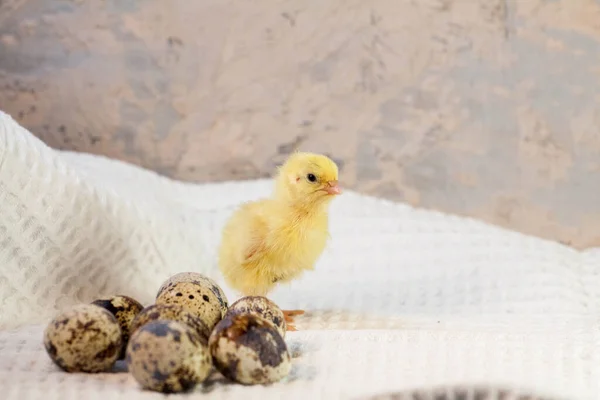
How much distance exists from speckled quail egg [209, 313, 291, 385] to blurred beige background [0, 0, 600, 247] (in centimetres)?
99

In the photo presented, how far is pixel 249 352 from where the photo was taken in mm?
780

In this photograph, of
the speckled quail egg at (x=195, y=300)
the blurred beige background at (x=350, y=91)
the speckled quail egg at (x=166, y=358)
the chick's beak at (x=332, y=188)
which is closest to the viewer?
the speckled quail egg at (x=166, y=358)

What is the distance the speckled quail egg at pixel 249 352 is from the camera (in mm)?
780

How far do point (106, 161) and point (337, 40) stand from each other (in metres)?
0.53

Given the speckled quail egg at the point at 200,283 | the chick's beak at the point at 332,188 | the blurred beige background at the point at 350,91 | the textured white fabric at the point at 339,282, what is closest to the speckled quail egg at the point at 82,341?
the textured white fabric at the point at 339,282

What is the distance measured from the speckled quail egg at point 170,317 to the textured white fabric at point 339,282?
6 cm

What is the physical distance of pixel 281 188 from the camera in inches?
45.2

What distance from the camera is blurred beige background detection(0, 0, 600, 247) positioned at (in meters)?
1.68

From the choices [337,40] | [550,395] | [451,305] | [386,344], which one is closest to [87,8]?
[337,40]

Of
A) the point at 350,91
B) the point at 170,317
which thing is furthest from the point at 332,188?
the point at 350,91

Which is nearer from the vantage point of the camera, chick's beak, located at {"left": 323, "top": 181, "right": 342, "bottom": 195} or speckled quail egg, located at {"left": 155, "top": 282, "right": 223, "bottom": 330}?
speckled quail egg, located at {"left": 155, "top": 282, "right": 223, "bottom": 330}

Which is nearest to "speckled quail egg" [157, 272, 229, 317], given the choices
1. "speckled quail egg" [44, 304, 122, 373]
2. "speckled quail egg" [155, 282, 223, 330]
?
"speckled quail egg" [155, 282, 223, 330]

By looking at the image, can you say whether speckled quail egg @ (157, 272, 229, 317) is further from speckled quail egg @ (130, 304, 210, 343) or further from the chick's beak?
the chick's beak

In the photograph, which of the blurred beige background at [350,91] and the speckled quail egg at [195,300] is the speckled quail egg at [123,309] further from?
the blurred beige background at [350,91]
